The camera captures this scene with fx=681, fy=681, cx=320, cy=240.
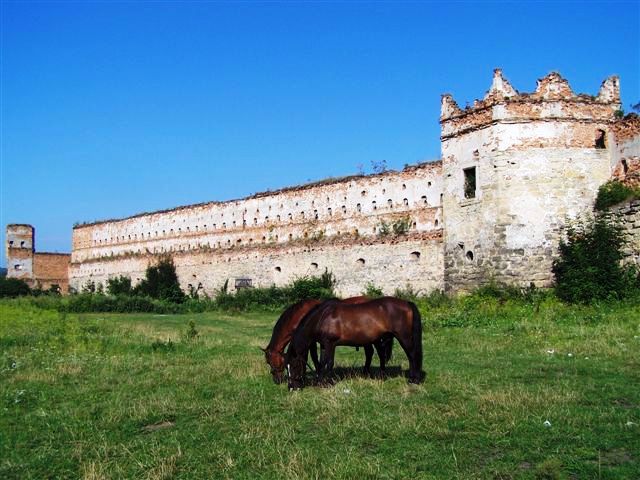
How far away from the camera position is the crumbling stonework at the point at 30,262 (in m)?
49.4

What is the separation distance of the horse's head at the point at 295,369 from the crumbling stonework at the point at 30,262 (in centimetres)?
4530

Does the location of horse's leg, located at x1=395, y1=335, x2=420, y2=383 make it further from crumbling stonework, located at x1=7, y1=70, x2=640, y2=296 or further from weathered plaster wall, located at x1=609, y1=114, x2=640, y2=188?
weathered plaster wall, located at x1=609, y1=114, x2=640, y2=188

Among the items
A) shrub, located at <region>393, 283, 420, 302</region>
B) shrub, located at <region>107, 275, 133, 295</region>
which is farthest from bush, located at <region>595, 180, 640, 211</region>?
shrub, located at <region>107, 275, 133, 295</region>

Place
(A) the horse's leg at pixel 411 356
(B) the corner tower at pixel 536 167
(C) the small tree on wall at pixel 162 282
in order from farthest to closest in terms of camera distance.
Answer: (C) the small tree on wall at pixel 162 282 → (B) the corner tower at pixel 536 167 → (A) the horse's leg at pixel 411 356

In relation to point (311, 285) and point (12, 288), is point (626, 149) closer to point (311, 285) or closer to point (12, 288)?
point (311, 285)

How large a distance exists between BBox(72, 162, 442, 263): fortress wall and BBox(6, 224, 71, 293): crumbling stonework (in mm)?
7834

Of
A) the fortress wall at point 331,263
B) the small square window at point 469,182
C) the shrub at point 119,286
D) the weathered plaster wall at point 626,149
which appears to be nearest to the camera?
the weathered plaster wall at point 626,149

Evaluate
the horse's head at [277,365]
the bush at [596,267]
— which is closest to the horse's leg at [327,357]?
the horse's head at [277,365]

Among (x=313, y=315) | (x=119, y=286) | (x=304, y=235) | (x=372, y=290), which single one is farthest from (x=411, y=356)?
(x=119, y=286)

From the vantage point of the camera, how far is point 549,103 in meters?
16.9

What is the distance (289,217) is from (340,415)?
22.9 meters

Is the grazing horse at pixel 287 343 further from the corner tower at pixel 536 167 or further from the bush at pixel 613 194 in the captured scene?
the bush at pixel 613 194

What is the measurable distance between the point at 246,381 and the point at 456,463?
4222 mm

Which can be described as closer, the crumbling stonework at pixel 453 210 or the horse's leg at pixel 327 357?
the horse's leg at pixel 327 357
